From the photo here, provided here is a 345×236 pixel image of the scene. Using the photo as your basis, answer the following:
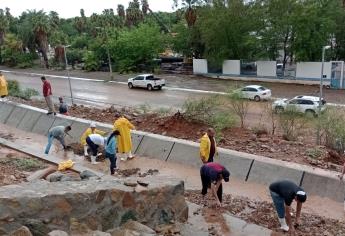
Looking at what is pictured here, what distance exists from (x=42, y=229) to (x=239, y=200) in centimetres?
501

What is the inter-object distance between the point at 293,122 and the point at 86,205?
35.4 feet

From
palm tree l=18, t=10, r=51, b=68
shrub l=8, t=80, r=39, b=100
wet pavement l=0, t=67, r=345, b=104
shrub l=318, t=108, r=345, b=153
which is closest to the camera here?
shrub l=318, t=108, r=345, b=153

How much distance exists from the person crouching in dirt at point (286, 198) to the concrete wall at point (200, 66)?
3767cm

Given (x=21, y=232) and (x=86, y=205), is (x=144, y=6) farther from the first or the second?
(x=21, y=232)

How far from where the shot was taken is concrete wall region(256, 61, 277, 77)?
4066 cm

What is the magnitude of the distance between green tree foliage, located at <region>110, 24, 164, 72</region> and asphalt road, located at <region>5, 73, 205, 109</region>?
5.89 meters

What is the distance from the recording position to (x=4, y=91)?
74.8 ft

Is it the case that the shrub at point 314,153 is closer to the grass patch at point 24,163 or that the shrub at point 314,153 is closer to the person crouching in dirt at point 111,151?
the person crouching in dirt at point 111,151

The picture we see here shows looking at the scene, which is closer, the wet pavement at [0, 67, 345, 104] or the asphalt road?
the asphalt road

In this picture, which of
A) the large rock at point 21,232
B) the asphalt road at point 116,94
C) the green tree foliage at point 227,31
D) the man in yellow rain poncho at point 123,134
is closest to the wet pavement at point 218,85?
the asphalt road at point 116,94

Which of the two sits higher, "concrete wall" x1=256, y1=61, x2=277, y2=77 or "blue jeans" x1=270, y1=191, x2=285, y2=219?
"blue jeans" x1=270, y1=191, x2=285, y2=219

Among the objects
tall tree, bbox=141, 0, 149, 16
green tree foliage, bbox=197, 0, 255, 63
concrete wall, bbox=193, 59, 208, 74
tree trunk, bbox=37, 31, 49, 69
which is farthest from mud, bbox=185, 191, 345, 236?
tall tree, bbox=141, 0, 149, 16

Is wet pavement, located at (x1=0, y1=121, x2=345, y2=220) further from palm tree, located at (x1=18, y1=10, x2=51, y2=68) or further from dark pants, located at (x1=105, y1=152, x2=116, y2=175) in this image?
palm tree, located at (x1=18, y1=10, x2=51, y2=68)

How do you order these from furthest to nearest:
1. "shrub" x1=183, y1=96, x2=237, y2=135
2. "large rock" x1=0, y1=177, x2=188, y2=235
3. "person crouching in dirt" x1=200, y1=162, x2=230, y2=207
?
"shrub" x1=183, y1=96, x2=237, y2=135 → "person crouching in dirt" x1=200, y1=162, x2=230, y2=207 → "large rock" x1=0, y1=177, x2=188, y2=235
